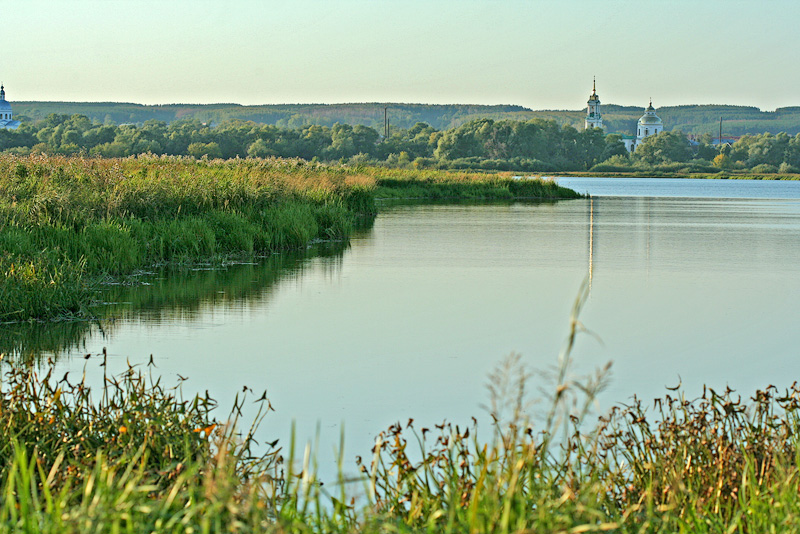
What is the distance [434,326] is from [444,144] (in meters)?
119

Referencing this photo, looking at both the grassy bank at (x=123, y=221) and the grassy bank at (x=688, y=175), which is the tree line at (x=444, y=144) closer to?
the grassy bank at (x=688, y=175)

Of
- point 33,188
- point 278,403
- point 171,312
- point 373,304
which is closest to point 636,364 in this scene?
point 278,403

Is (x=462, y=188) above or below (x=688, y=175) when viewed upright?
above

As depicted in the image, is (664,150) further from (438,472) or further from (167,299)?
(438,472)

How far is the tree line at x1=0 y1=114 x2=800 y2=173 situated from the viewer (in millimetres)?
89438

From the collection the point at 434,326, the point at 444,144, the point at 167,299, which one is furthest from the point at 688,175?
the point at 434,326

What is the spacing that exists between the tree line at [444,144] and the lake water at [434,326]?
61.5m

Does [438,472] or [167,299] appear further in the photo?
[167,299]

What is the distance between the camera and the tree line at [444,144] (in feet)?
293

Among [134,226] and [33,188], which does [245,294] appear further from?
[33,188]

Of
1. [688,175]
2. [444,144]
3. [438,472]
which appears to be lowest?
[688,175]

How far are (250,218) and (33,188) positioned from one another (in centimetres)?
411

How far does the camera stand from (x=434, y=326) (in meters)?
10.0

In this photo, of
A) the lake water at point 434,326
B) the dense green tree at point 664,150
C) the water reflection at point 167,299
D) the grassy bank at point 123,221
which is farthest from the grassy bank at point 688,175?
the water reflection at point 167,299
